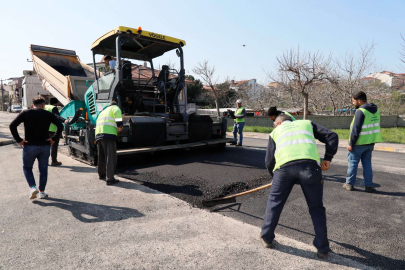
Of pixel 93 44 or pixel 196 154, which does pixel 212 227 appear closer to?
pixel 196 154

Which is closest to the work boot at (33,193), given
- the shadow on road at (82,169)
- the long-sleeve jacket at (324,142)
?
the shadow on road at (82,169)

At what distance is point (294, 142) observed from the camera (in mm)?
2549

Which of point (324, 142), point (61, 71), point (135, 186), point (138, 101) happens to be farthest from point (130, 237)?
point (61, 71)

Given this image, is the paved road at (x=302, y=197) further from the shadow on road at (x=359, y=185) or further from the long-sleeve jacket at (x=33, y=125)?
the long-sleeve jacket at (x=33, y=125)

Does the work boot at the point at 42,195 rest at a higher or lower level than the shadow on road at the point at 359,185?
lower

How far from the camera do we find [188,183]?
15.8 feet

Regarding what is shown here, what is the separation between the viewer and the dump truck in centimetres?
612

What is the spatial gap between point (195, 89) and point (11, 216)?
109 ft

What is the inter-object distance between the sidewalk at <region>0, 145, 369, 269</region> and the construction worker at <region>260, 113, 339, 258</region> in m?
0.23

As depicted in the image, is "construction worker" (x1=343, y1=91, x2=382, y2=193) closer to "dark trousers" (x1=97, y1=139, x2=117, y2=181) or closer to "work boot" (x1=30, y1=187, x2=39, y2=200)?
"dark trousers" (x1=97, y1=139, x2=117, y2=181)

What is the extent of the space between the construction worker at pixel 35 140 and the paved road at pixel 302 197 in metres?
1.51

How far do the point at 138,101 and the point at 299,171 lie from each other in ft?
16.8

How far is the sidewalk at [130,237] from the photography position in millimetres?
2434

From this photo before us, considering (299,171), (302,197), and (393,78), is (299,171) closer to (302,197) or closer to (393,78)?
(302,197)
